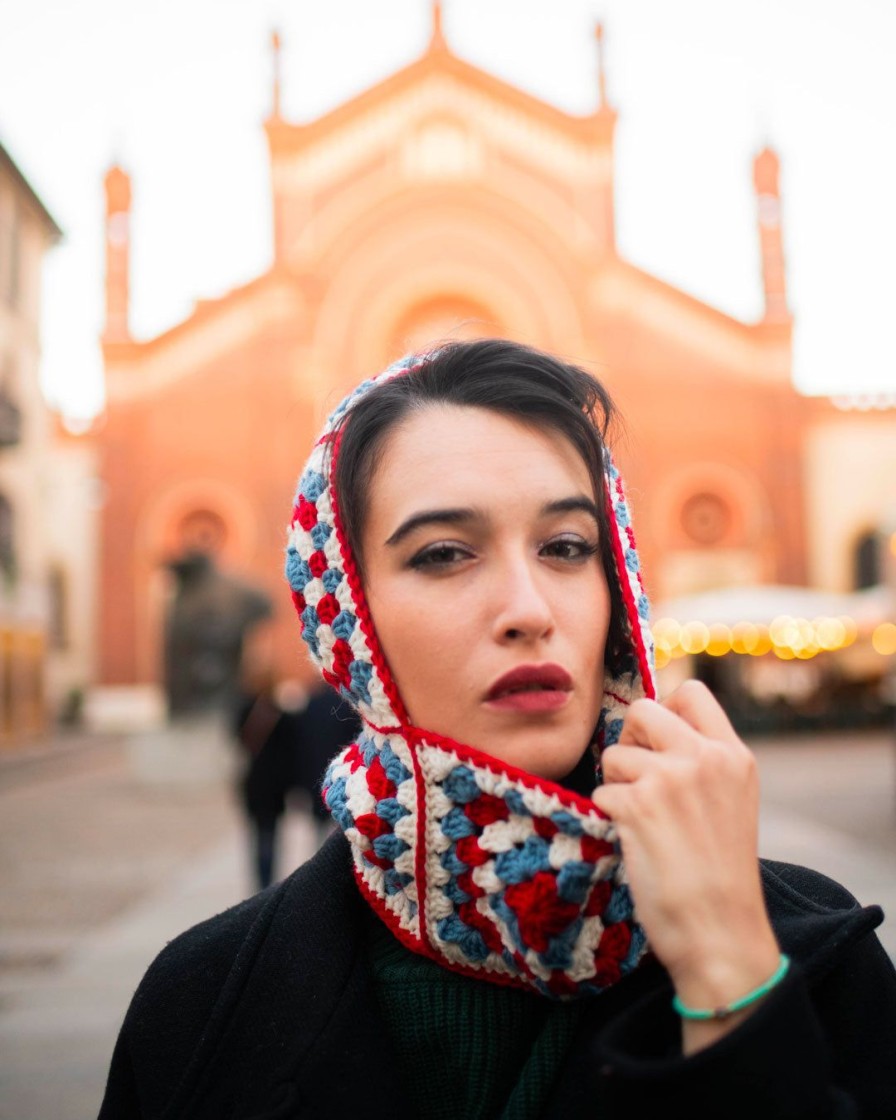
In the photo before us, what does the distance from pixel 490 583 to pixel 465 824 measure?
31 cm

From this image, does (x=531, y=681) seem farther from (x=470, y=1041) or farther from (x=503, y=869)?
(x=470, y=1041)

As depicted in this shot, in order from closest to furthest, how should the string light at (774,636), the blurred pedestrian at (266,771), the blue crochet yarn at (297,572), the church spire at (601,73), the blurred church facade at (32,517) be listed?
1. the blue crochet yarn at (297,572)
2. the blurred pedestrian at (266,771)
3. the blurred church facade at (32,517)
4. the string light at (774,636)
5. the church spire at (601,73)

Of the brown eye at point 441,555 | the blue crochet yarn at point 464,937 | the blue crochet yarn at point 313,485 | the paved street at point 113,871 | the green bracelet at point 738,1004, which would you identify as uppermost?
the blue crochet yarn at point 313,485

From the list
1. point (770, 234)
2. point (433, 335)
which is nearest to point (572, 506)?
point (433, 335)

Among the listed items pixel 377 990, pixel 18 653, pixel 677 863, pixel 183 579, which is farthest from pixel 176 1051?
pixel 18 653

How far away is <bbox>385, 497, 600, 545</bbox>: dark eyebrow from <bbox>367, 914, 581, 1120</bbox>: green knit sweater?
0.60m

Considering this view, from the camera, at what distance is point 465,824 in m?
1.24

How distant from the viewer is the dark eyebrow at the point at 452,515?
52.2 inches

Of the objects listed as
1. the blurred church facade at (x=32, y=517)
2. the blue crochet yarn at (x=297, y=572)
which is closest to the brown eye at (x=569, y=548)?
the blue crochet yarn at (x=297, y=572)

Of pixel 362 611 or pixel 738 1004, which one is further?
pixel 362 611

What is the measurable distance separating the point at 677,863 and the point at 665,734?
139 millimetres

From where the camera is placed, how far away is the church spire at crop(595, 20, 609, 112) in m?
25.1

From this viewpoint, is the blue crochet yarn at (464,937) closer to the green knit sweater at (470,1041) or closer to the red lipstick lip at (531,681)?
the green knit sweater at (470,1041)

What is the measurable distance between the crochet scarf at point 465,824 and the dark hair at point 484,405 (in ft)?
0.08
